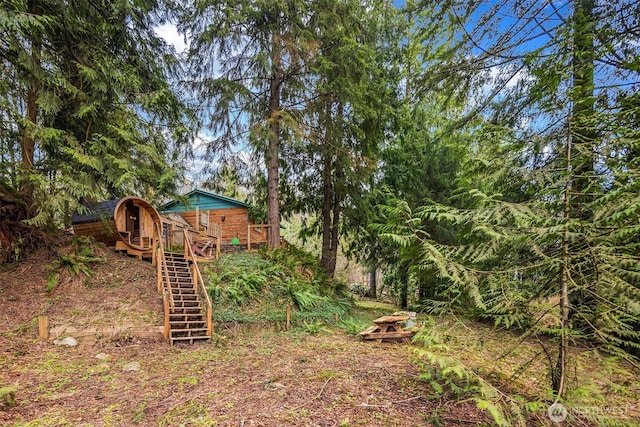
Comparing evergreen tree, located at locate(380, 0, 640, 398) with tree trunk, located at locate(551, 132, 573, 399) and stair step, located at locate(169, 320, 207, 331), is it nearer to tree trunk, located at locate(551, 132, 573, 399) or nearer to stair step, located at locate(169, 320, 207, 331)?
tree trunk, located at locate(551, 132, 573, 399)

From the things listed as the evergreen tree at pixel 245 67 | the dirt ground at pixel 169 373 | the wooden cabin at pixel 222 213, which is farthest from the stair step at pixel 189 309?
the wooden cabin at pixel 222 213

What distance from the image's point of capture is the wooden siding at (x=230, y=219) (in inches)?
646

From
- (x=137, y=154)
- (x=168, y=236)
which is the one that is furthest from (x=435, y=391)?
(x=168, y=236)

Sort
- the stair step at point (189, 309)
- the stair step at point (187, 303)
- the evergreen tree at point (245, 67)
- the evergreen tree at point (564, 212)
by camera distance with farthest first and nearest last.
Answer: the evergreen tree at point (245, 67) < the stair step at point (187, 303) < the stair step at point (189, 309) < the evergreen tree at point (564, 212)

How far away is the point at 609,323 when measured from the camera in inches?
106

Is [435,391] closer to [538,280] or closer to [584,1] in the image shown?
[538,280]

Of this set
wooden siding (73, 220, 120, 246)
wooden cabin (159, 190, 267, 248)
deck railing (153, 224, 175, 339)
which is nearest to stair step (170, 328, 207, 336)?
deck railing (153, 224, 175, 339)

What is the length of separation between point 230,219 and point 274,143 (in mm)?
8334

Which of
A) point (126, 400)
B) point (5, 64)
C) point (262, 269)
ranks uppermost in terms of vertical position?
point (5, 64)

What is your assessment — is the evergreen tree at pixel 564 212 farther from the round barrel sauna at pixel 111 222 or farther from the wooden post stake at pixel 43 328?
the round barrel sauna at pixel 111 222

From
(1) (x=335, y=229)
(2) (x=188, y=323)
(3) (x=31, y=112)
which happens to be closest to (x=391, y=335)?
(2) (x=188, y=323)

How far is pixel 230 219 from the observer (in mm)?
16641

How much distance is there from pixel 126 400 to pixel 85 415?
433mm

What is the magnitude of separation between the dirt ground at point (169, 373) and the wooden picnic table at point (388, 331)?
0.97ft
